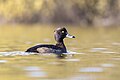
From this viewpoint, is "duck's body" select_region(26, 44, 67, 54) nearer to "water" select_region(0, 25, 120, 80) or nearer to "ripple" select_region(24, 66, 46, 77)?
"water" select_region(0, 25, 120, 80)

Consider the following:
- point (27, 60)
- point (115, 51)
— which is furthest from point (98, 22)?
point (27, 60)

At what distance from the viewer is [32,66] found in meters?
12.8

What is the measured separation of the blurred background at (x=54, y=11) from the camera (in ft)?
132

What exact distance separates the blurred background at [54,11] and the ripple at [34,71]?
91.0ft

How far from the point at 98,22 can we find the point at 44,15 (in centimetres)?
414

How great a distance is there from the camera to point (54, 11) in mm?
41344

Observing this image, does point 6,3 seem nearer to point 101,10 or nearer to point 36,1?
point 36,1

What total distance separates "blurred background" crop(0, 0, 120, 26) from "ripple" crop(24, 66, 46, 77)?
27732mm

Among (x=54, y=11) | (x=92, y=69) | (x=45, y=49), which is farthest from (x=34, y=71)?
(x=54, y=11)

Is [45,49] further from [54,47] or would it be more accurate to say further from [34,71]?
[34,71]

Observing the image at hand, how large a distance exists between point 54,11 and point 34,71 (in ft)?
96.8

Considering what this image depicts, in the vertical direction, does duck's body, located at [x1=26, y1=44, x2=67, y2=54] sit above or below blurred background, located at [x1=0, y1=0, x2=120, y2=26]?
below

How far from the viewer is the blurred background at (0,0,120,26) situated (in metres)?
Result: 40.4

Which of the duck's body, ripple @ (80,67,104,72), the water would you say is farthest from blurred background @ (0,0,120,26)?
ripple @ (80,67,104,72)
